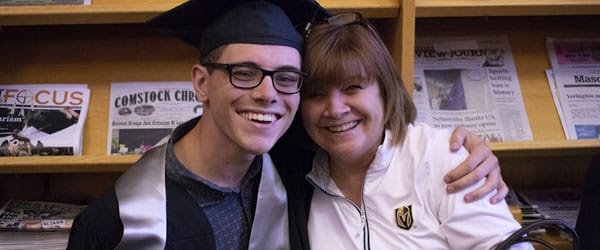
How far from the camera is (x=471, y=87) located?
5.62ft

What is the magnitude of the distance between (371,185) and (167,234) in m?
0.47

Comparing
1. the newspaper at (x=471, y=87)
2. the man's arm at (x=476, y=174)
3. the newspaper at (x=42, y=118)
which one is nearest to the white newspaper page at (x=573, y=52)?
the newspaper at (x=471, y=87)

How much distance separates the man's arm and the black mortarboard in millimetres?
432

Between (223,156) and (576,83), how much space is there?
1.27 m

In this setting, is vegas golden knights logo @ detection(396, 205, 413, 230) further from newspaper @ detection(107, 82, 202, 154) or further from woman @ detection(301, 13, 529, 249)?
newspaper @ detection(107, 82, 202, 154)

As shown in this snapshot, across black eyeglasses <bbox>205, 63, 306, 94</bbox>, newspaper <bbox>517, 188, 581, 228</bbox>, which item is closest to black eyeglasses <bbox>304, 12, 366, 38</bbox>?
black eyeglasses <bbox>205, 63, 306, 94</bbox>

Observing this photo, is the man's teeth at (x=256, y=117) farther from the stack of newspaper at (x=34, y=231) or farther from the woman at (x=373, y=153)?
the stack of newspaper at (x=34, y=231)

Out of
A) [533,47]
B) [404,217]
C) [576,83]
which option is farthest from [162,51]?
[576,83]

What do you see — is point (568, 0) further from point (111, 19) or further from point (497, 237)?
point (111, 19)

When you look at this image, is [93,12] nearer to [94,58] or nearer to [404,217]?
[94,58]

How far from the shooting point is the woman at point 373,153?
115cm

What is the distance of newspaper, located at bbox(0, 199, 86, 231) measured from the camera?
4.97ft

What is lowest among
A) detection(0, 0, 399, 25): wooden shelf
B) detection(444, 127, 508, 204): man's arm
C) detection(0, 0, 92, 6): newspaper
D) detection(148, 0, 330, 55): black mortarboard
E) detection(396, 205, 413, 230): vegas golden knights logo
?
detection(396, 205, 413, 230): vegas golden knights logo

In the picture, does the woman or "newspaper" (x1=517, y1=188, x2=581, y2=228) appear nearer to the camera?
the woman
